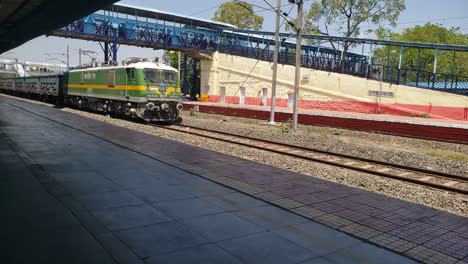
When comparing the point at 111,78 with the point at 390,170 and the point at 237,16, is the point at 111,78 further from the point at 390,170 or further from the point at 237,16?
the point at 237,16

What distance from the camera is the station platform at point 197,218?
429 cm

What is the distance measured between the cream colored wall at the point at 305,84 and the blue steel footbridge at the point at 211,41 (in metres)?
0.93

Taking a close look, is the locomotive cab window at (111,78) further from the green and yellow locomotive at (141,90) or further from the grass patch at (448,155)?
the grass patch at (448,155)

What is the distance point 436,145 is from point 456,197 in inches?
367

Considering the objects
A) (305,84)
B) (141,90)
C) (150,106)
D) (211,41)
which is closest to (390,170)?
(150,106)

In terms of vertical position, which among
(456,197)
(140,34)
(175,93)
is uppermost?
(140,34)

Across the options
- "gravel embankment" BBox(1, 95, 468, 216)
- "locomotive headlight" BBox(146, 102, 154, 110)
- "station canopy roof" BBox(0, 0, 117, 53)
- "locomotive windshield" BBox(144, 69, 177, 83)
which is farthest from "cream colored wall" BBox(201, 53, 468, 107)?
"station canopy roof" BBox(0, 0, 117, 53)

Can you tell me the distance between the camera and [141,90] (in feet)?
64.8

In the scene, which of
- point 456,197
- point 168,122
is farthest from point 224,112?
point 456,197

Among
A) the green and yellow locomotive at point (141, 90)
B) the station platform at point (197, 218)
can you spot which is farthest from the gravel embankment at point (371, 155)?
the green and yellow locomotive at point (141, 90)

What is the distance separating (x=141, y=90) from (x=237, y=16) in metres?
47.5

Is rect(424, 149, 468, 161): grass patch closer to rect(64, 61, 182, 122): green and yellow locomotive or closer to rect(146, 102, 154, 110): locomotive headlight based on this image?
rect(64, 61, 182, 122): green and yellow locomotive

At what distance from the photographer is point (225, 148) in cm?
1377

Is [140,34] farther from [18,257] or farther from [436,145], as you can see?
[18,257]
